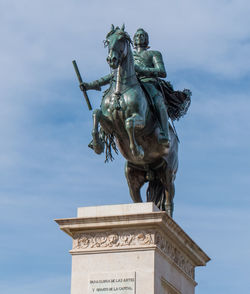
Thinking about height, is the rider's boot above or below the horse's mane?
below

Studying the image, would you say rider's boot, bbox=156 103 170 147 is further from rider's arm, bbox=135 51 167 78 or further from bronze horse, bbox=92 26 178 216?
rider's arm, bbox=135 51 167 78

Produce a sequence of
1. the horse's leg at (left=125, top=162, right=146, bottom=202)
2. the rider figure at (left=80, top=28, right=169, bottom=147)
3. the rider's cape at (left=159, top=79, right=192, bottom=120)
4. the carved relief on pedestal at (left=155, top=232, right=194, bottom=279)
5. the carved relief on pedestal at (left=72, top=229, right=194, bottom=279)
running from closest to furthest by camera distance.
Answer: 1. the carved relief on pedestal at (left=72, top=229, right=194, bottom=279)
2. the carved relief on pedestal at (left=155, top=232, right=194, bottom=279)
3. the rider figure at (left=80, top=28, right=169, bottom=147)
4. the horse's leg at (left=125, top=162, right=146, bottom=202)
5. the rider's cape at (left=159, top=79, right=192, bottom=120)

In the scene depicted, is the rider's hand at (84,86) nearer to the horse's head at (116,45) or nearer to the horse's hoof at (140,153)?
the horse's head at (116,45)

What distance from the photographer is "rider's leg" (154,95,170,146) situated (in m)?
17.8

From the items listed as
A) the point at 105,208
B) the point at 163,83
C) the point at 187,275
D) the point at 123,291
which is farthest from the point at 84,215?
the point at 163,83

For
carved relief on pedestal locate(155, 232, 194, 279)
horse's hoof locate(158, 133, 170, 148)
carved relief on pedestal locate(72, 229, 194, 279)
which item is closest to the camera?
carved relief on pedestal locate(72, 229, 194, 279)

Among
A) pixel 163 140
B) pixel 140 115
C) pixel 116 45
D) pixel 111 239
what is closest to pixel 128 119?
pixel 140 115

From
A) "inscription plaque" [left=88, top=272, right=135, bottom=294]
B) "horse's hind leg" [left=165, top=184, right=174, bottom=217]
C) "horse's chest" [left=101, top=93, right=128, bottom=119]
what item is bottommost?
"inscription plaque" [left=88, top=272, right=135, bottom=294]

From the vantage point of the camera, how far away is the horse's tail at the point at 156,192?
753 inches

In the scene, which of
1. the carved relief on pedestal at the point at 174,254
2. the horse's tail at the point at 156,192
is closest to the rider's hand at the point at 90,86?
the horse's tail at the point at 156,192

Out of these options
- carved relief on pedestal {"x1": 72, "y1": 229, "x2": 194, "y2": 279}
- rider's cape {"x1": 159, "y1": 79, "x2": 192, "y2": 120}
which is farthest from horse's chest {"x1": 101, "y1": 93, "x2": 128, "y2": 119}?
carved relief on pedestal {"x1": 72, "y1": 229, "x2": 194, "y2": 279}

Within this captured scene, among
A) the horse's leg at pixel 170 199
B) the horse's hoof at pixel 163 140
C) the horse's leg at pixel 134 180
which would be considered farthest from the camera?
the horse's leg at pixel 134 180

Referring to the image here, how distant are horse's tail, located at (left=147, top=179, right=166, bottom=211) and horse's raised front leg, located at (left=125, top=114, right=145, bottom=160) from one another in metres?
1.91

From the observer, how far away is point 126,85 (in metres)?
17.6
